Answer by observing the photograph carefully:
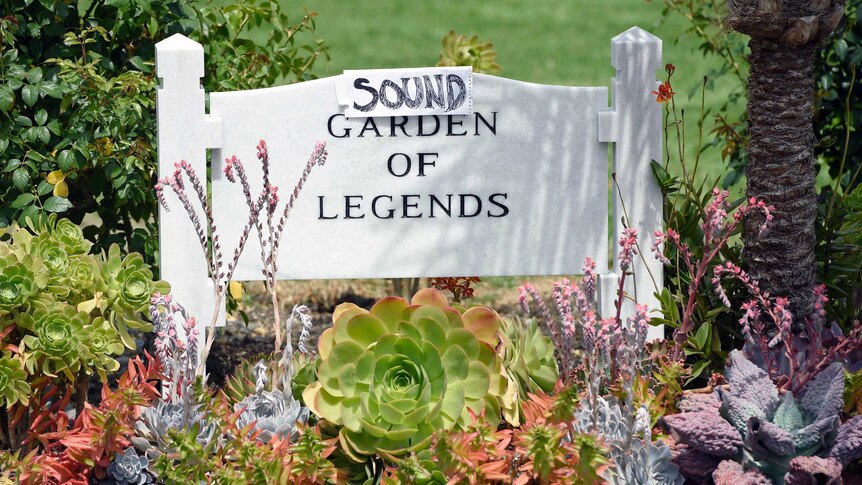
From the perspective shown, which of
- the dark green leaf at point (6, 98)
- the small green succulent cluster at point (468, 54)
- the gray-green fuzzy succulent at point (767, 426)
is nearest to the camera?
the gray-green fuzzy succulent at point (767, 426)

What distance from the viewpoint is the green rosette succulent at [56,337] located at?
8.61 feet

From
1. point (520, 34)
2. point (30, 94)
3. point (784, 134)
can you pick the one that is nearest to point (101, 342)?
point (30, 94)

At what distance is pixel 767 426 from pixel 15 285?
5.73ft

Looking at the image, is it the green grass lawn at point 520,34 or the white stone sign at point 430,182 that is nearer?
the white stone sign at point 430,182

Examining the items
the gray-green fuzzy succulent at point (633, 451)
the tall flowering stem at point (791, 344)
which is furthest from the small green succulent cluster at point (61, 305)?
the tall flowering stem at point (791, 344)

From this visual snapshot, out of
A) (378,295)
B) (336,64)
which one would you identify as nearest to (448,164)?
(378,295)

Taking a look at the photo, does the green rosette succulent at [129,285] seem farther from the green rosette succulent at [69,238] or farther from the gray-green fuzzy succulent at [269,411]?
the gray-green fuzzy succulent at [269,411]

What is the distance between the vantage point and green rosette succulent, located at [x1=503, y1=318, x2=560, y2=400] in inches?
109

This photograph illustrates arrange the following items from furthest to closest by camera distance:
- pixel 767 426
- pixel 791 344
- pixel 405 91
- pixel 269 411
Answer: pixel 405 91 < pixel 791 344 < pixel 269 411 < pixel 767 426

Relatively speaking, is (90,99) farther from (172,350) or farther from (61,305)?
(172,350)

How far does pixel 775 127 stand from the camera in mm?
2863

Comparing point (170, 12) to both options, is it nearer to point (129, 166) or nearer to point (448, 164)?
point (129, 166)

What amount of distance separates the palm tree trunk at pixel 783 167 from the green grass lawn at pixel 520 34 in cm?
509

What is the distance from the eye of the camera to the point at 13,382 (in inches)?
102
